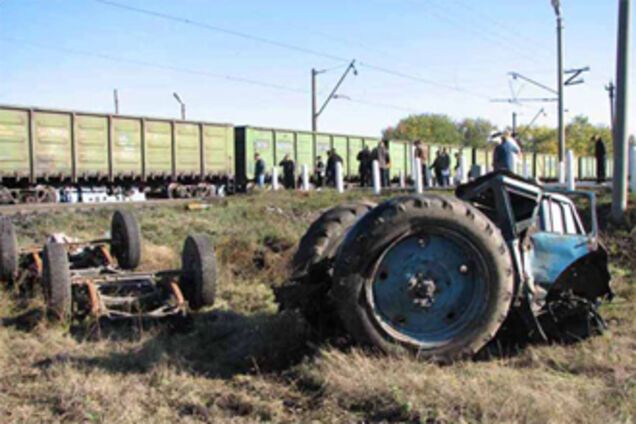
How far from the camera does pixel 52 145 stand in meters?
23.1

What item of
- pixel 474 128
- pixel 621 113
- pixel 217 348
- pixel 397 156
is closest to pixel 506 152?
pixel 621 113

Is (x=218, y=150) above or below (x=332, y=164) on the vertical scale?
above

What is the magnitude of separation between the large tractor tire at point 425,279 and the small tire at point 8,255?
455cm

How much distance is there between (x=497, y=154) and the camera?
46.5ft

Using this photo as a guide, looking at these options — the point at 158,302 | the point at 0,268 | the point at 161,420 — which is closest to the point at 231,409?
the point at 161,420

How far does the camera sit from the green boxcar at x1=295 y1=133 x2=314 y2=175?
112 ft

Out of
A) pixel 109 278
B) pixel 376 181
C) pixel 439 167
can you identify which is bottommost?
pixel 109 278

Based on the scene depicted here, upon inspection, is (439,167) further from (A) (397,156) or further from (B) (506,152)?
(A) (397,156)

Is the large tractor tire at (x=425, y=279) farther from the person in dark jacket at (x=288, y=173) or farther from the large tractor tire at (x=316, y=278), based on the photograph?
the person in dark jacket at (x=288, y=173)

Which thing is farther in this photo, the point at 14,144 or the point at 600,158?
the point at 600,158

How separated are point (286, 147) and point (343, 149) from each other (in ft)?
15.7

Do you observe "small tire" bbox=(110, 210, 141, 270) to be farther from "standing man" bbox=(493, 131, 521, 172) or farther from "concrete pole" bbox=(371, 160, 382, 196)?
"concrete pole" bbox=(371, 160, 382, 196)

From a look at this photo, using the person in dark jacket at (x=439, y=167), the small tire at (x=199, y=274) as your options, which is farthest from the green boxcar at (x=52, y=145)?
the small tire at (x=199, y=274)

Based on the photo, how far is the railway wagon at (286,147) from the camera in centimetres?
3152
